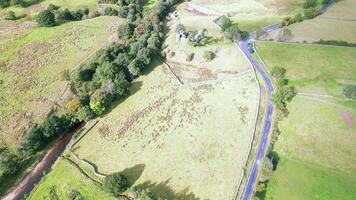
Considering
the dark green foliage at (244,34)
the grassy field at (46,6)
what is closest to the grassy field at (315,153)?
the dark green foliage at (244,34)

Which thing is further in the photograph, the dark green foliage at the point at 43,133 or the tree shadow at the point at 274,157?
the dark green foliage at the point at 43,133

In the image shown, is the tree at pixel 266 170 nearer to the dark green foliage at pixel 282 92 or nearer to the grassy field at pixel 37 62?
the dark green foliage at pixel 282 92

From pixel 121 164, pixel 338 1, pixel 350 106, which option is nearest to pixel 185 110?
pixel 121 164

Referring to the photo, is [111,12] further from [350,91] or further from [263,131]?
[350,91]

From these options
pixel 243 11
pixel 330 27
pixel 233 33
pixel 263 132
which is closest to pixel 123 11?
pixel 243 11

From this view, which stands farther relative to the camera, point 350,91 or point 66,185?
point 350,91

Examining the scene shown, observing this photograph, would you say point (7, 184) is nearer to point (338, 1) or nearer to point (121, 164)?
point (121, 164)
